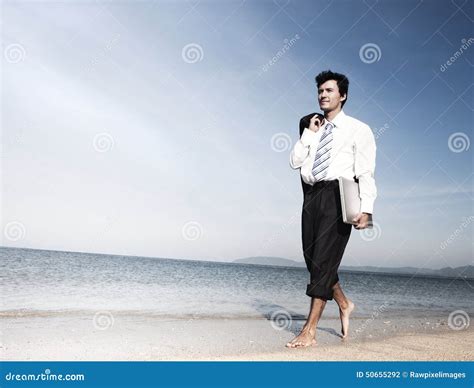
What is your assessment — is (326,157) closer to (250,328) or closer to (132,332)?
(250,328)

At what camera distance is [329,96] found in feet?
11.3

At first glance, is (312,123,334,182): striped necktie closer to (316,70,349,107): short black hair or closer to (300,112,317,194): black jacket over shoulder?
(300,112,317,194): black jacket over shoulder

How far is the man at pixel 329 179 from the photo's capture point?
336 cm

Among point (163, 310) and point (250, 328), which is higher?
point (250, 328)

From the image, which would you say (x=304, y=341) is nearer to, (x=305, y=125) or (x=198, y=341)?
(x=198, y=341)

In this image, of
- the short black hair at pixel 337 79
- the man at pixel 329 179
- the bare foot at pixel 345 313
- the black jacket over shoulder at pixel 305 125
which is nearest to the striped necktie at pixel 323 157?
the man at pixel 329 179

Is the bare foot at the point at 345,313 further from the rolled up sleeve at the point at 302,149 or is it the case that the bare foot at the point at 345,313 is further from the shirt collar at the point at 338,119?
the shirt collar at the point at 338,119

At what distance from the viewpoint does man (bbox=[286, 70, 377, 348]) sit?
132 inches

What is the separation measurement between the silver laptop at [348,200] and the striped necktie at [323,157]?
0.48 feet

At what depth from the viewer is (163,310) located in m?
6.04

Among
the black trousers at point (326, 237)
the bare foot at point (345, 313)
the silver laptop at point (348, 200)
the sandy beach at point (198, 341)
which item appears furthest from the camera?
the bare foot at point (345, 313)
